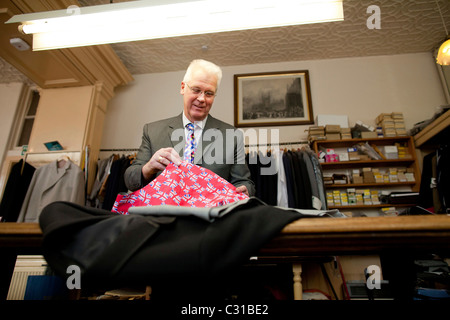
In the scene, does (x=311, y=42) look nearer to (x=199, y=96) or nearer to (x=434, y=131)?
(x=434, y=131)

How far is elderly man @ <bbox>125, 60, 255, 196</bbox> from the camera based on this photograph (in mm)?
1540

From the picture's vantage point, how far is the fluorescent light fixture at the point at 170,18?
176 centimetres

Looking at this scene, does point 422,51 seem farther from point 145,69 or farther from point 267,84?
point 145,69

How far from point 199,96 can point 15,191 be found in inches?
Answer: 108

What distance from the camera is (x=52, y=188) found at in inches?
122

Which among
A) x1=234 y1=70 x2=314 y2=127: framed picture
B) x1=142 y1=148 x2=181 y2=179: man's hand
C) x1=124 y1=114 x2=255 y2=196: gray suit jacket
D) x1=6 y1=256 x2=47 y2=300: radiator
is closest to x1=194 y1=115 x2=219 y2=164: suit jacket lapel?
x1=124 y1=114 x2=255 y2=196: gray suit jacket

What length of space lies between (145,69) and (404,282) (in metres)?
4.41

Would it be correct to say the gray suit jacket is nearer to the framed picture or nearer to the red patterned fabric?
the red patterned fabric

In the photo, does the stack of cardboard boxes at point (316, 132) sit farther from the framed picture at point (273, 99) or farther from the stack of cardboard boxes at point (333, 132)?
the framed picture at point (273, 99)

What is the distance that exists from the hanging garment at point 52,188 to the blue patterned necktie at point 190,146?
2.12 metres

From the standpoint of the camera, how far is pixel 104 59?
3.60 metres

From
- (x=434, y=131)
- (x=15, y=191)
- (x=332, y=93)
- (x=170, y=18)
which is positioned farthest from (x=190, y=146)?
(x=332, y=93)
